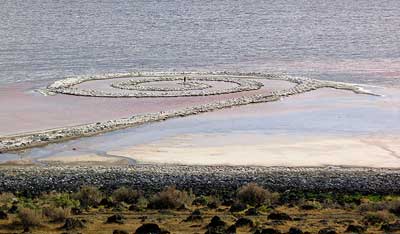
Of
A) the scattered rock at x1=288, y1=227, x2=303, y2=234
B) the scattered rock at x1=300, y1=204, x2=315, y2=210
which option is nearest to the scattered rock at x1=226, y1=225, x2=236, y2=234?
the scattered rock at x1=288, y1=227, x2=303, y2=234

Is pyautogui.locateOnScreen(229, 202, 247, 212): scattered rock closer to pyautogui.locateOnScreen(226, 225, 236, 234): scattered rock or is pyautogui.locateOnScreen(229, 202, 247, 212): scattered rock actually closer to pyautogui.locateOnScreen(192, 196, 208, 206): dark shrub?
pyautogui.locateOnScreen(192, 196, 208, 206): dark shrub

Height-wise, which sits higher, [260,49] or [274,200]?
[260,49]

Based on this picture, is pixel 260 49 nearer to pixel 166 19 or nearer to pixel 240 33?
pixel 240 33

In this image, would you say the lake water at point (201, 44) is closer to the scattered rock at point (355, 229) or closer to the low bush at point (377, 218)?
the low bush at point (377, 218)


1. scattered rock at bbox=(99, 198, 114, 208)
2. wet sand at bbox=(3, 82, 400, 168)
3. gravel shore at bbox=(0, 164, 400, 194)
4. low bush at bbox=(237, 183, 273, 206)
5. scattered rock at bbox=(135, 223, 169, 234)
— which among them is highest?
wet sand at bbox=(3, 82, 400, 168)

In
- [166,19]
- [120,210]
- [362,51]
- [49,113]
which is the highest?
[166,19]

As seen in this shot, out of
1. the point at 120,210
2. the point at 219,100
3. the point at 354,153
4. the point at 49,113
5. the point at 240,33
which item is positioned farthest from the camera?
the point at 240,33

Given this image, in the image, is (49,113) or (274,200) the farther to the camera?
(49,113)

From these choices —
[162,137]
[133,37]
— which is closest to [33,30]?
[133,37]
